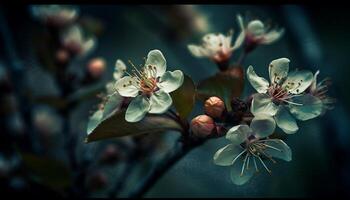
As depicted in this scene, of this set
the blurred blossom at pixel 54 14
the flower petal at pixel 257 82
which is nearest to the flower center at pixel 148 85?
the flower petal at pixel 257 82

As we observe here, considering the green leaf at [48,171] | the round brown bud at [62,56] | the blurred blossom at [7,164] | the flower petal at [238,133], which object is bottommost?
the blurred blossom at [7,164]

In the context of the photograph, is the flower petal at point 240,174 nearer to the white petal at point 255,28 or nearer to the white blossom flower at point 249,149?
the white blossom flower at point 249,149

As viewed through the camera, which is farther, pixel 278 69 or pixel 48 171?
pixel 48 171

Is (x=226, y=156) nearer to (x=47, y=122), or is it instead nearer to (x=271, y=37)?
(x=271, y=37)

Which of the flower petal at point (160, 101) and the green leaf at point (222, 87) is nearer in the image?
the flower petal at point (160, 101)

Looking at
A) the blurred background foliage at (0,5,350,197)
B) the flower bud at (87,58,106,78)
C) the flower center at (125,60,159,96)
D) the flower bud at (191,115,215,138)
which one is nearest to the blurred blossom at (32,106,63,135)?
the blurred background foliage at (0,5,350,197)

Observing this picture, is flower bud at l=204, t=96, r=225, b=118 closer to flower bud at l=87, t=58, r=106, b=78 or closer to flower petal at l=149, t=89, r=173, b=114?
flower petal at l=149, t=89, r=173, b=114

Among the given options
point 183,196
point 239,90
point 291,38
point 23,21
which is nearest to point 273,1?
point 291,38

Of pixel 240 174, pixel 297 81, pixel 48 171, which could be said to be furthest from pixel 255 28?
pixel 48 171
